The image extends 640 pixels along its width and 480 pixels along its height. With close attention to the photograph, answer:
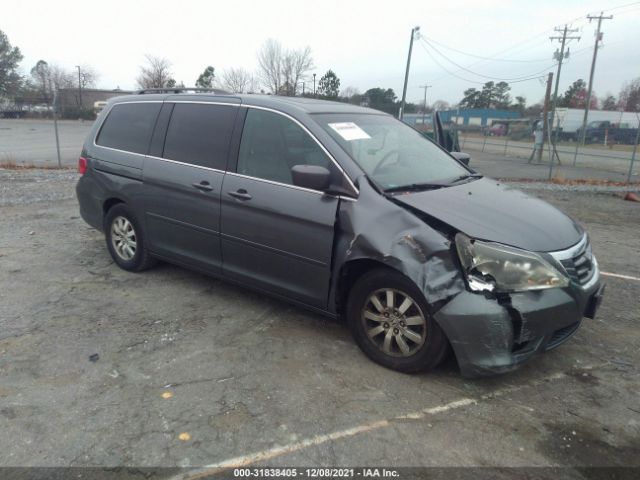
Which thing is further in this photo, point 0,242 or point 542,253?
point 0,242

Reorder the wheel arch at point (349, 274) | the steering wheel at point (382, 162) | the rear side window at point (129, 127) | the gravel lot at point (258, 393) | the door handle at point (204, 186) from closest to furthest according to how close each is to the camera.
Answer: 1. the gravel lot at point (258, 393)
2. the wheel arch at point (349, 274)
3. the steering wheel at point (382, 162)
4. the door handle at point (204, 186)
5. the rear side window at point (129, 127)

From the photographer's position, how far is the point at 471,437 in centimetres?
278

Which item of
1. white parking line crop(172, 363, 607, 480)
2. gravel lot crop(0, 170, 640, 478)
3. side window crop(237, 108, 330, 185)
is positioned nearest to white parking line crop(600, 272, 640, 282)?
gravel lot crop(0, 170, 640, 478)

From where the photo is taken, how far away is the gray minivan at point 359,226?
3053 millimetres

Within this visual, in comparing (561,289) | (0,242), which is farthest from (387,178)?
(0,242)

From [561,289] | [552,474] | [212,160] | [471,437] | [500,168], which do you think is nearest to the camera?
[552,474]

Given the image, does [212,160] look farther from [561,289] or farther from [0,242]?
[0,242]

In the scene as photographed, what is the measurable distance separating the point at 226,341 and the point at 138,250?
184 cm

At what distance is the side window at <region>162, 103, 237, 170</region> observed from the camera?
4.26m

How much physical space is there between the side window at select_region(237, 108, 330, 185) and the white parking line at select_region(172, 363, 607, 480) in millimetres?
1800

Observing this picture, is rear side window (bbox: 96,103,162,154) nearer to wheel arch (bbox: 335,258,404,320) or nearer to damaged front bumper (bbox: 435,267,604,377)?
wheel arch (bbox: 335,258,404,320)

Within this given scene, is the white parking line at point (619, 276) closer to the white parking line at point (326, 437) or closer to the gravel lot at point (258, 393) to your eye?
the gravel lot at point (258, 393)

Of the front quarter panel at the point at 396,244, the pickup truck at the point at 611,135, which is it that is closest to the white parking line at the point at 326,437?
the front quarter panel at the point at 396,244

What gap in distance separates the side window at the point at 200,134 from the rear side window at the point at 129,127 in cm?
33
